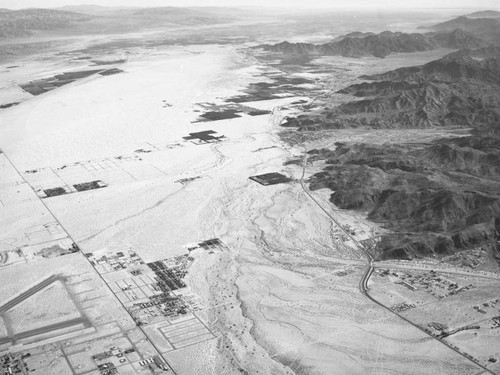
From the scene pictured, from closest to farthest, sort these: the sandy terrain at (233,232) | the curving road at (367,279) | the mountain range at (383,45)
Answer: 1. the curving road at (367,279)
2. the sandy terrain at (233,232)
3. the mountain range at (383,45)

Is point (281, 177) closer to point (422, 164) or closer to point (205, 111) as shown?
point (422, 164)

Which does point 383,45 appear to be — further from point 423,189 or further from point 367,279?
point 367,279

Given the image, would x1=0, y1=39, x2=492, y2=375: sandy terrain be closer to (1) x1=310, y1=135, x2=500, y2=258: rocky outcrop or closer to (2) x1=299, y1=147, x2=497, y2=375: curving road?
(2) x1=299, y1=147, x2=497, y2=375: curving road

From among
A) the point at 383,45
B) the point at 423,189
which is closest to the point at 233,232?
the point at 423,189

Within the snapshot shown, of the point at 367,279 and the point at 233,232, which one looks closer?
the point at 367,279

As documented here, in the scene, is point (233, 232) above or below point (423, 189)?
below

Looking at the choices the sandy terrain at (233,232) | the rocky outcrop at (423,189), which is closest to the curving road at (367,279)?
the sandy terrain at (233,232)

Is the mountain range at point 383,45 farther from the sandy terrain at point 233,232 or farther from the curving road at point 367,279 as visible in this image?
the curving road at point 367,279

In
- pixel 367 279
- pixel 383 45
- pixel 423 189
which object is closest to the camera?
pixel 367 279

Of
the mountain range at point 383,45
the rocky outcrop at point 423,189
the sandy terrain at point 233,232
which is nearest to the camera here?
the sandy terrain at point 233,232

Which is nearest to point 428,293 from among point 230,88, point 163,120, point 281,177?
point 281,177

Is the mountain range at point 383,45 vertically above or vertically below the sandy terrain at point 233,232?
above

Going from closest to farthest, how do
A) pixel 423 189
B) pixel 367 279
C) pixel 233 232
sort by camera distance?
pixel 367 279
pixel 233 232
pixel 423 189
